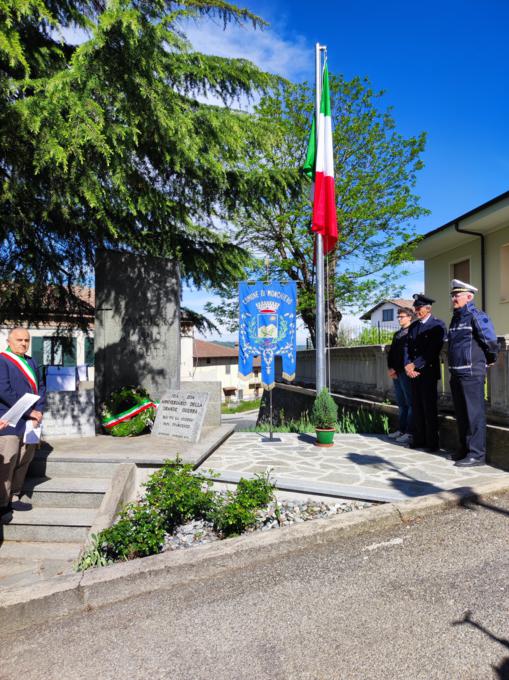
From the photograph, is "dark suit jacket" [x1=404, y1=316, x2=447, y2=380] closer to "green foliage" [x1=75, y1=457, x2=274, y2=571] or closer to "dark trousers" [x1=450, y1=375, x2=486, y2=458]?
"dark trousers" [x1=450, y1=375, x2=486, y2=458]

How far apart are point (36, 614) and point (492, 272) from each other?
42.8ft

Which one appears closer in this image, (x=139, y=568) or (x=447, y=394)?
(x=139, y=568)

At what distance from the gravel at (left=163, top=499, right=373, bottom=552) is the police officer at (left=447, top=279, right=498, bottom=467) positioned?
1894mm

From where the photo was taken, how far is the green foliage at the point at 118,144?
4.44 metres

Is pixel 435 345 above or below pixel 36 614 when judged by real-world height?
above

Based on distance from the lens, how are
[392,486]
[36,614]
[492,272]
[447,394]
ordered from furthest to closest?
[492,272] < [447,394] < [392,486] < [36,614]

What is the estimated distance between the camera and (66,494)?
195 inches

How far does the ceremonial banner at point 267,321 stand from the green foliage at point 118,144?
579mm

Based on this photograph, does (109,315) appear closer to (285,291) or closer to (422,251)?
(285,291)

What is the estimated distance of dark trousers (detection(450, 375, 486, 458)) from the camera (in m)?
5.54

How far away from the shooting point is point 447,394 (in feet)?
23.3

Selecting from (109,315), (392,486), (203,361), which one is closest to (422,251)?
(109,315)

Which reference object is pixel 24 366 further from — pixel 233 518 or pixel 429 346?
pixel 429 346

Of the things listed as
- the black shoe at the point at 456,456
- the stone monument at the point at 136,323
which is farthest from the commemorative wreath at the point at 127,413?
the black shoe at the point at 456,456
